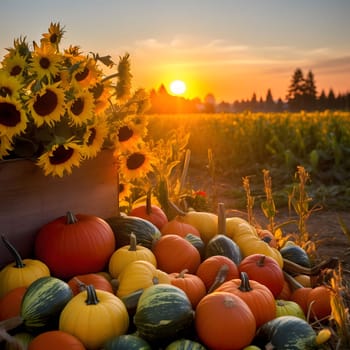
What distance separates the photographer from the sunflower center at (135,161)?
11.3 ft

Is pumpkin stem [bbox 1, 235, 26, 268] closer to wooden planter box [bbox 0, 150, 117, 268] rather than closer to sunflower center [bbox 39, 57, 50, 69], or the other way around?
wooden planter box [bbox 0, 150, 117, 268]

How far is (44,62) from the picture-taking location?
2916 millimetres

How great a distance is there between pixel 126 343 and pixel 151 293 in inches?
9.3

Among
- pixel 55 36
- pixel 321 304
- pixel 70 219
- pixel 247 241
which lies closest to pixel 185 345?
pixel 321 304

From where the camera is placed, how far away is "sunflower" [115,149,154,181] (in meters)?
3.43

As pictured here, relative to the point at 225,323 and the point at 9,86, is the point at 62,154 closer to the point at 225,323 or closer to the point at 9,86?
the point at 9,86

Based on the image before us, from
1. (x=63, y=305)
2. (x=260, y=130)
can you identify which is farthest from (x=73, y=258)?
(x=260, y=130)

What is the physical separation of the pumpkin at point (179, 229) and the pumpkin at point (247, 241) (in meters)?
0.24

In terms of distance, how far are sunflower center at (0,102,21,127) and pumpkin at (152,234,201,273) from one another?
41.1 inches

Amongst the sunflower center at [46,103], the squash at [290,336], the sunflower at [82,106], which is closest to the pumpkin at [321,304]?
the squash at [290,336]

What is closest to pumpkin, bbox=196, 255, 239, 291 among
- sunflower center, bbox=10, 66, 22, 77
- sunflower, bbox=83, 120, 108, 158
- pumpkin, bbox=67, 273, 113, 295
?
pumpkin, bbox=67, 273, 113, 295

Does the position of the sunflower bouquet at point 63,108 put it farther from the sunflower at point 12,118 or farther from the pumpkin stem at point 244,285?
the pumpkin stem at point 244,285

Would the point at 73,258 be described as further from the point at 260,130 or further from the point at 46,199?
the point at 260,130

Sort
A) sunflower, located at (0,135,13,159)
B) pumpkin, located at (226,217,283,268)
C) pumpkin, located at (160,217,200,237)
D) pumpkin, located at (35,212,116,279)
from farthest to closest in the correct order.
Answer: pumpkin, located at (160,217,200,237) < pumpkin, located at (226,217,283,268) < pumpkin, located at (35,212,116,279) < sunflower, located at (0,135,13,159)
